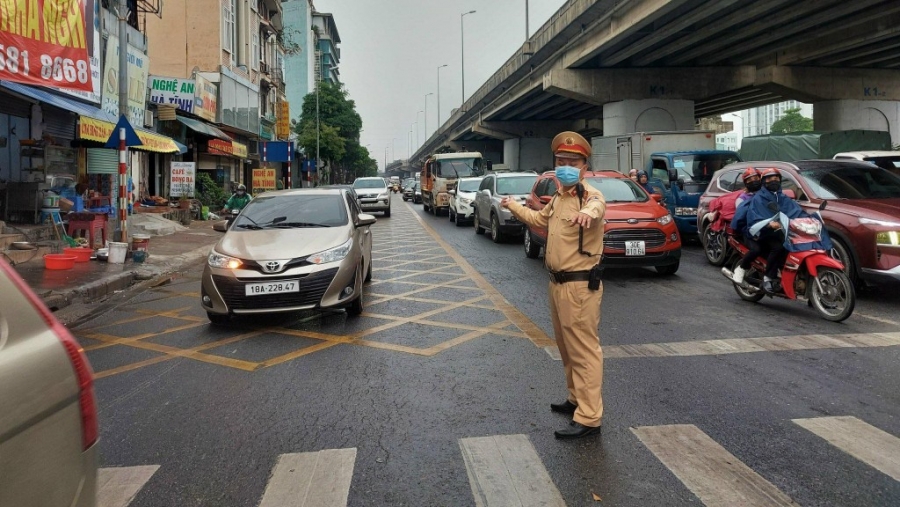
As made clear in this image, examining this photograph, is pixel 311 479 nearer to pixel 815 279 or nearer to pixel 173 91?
pixel 815 279

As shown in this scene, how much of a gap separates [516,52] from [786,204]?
2948 cm

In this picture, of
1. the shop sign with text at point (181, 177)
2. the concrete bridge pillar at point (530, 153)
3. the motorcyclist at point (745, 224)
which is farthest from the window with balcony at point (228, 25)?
the motorcyclist at point (745, 224)

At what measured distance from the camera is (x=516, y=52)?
3488 cm

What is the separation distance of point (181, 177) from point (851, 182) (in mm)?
18830

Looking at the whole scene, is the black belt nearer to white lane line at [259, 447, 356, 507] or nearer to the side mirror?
white lane line at [259, 447, 356, 507]

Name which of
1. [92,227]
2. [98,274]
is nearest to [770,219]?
[98,274]

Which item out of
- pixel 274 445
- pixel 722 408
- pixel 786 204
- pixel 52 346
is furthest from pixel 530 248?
pixel 52 346

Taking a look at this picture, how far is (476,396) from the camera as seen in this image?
14.9 ft

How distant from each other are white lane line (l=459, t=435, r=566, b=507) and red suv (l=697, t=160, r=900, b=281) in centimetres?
577

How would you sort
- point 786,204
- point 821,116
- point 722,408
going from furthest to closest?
point 821,116 → point 786,204 → point 722,408

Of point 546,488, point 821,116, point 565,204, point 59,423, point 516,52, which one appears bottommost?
point 546,488

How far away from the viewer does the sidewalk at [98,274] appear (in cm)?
872

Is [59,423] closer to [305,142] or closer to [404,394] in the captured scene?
[404,394]

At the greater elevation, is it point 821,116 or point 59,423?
point 821,116
